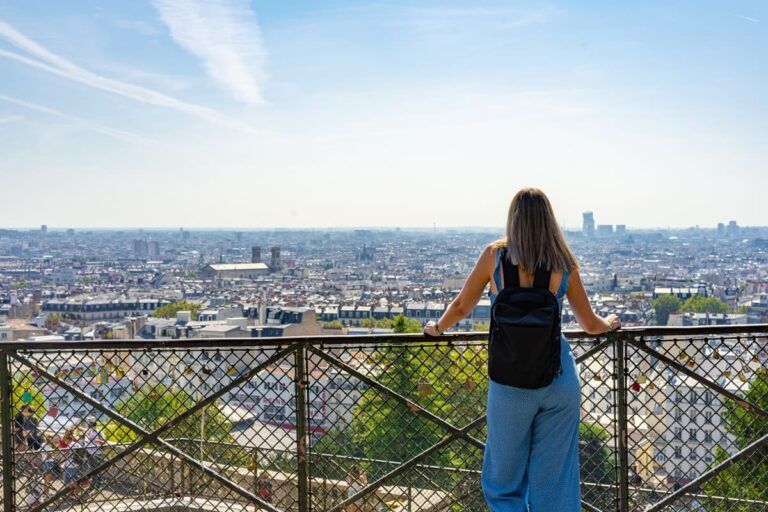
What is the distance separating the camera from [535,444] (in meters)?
2.61

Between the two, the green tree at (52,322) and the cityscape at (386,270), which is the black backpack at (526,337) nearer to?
the cityscape at (386,270)

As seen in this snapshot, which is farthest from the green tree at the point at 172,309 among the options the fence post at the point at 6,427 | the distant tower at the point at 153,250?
the fence post at the point at 6,427

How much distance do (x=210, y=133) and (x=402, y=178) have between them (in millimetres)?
39067

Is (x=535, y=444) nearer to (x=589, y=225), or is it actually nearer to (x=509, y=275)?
(x=509, y=275)

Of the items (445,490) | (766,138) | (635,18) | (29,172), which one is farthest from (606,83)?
(29,172)

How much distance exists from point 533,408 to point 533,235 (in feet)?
1.85

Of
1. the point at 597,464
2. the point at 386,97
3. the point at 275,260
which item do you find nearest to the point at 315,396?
the point at 597,464

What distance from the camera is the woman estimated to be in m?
2.51

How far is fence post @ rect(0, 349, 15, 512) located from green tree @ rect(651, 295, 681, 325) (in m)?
70.8

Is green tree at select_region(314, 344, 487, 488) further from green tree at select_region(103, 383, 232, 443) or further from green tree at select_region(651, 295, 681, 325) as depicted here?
green tree at select_region(651, 295, 681, 325)

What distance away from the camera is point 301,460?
3.15 metres

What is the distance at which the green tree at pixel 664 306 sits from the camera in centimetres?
7012

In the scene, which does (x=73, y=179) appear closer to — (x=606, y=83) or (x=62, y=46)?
(x=62, y=46)

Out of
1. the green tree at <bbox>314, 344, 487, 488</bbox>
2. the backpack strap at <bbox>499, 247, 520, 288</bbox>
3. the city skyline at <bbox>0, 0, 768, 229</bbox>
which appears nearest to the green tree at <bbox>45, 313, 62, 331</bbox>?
the city skyline at <bbox>0, 0, 768, 229</bbox>
